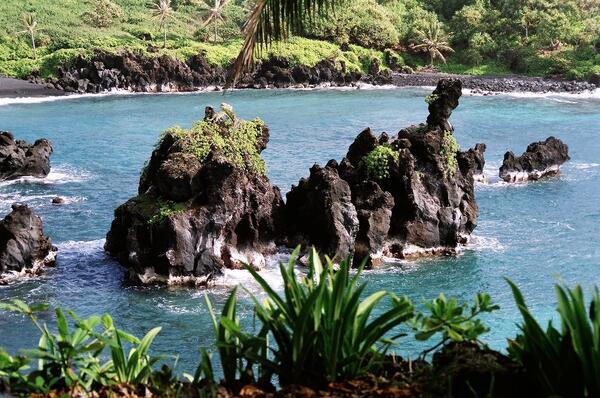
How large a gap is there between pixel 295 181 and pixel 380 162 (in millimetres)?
11214

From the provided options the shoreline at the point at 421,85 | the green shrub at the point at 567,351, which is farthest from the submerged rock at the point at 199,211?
the shoreline at the point at 421,85

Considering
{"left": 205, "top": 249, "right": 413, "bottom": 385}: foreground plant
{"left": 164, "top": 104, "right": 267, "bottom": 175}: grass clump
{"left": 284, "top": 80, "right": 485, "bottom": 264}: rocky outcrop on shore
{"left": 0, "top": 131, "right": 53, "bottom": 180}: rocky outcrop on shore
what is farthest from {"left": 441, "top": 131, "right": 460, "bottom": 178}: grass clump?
{"left": 205, "top": 249, "right": 413, "bottom": 385}: foreground plant

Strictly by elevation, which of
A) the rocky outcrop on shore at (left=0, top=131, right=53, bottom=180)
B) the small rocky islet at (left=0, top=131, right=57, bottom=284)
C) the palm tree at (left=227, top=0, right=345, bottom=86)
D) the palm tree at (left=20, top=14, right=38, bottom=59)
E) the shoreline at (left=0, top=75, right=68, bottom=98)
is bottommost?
the small rocky islet at (left=0, top=131, right=57, bottom=284)

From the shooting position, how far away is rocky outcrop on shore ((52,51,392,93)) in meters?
77.1

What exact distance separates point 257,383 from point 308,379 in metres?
0.42

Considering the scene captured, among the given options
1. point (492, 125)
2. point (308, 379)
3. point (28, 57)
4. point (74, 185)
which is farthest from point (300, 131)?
point (308, 379)

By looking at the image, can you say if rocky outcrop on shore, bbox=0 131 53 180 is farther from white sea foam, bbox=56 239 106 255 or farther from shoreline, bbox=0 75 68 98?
shoreline, bbox=0 75 68 98

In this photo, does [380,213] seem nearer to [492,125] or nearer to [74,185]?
[74,185]

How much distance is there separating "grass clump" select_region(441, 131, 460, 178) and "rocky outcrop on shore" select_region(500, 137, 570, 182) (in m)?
10.8

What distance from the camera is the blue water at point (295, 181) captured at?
925 inches

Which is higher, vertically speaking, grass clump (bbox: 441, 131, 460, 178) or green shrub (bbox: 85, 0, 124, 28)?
green shrub (bbox: 85, 0, 124, 28)

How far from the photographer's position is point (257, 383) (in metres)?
6.26

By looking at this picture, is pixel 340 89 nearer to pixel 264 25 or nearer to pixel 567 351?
pixel 264 25

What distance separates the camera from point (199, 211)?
25.4 metres
